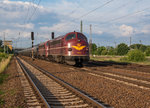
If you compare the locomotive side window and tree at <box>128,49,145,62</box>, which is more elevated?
the locomotive side window

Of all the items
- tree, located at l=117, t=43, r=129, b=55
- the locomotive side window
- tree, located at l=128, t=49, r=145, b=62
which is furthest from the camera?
tree, located at l=117, t=43, r=129, b=55

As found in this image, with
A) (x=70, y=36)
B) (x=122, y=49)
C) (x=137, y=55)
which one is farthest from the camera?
(x=122, y=49)

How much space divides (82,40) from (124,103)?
11512mm

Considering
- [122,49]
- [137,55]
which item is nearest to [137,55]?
[137,55]

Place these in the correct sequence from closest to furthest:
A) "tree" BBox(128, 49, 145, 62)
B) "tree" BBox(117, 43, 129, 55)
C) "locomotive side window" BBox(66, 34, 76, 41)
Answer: "locomotive side window" BBox(66, 34, 76, 41) → "tree" BBox(128, 49, 145, 62) → "tree" BBox(117, 43, 129, 55)

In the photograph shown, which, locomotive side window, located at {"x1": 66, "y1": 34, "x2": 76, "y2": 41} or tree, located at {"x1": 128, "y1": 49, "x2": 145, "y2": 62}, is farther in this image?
tree, located at {"x1": 128, "y1": 49, "x2": 145, "y2": 62}

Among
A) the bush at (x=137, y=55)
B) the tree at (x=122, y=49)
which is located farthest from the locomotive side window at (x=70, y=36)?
the tree at (x=122, y=49)

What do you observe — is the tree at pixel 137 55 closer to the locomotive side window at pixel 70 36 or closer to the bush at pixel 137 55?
the bush at pixel 137 55

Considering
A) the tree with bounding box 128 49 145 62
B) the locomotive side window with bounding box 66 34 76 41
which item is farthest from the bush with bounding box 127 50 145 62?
the locomotive side window with bounding box 66 34 76 41

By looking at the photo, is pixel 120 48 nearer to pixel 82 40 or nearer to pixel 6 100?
pixel 82 40

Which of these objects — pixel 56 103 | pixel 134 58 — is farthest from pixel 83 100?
pixel 134 58

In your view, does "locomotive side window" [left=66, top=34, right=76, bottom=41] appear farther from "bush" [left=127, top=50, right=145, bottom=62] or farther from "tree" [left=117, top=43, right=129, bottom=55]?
"tree" [left=117, top=43, right=129, bottom=55]

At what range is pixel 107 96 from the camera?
20.9ft

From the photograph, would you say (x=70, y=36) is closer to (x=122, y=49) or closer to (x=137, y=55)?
(x=137, y=55)
